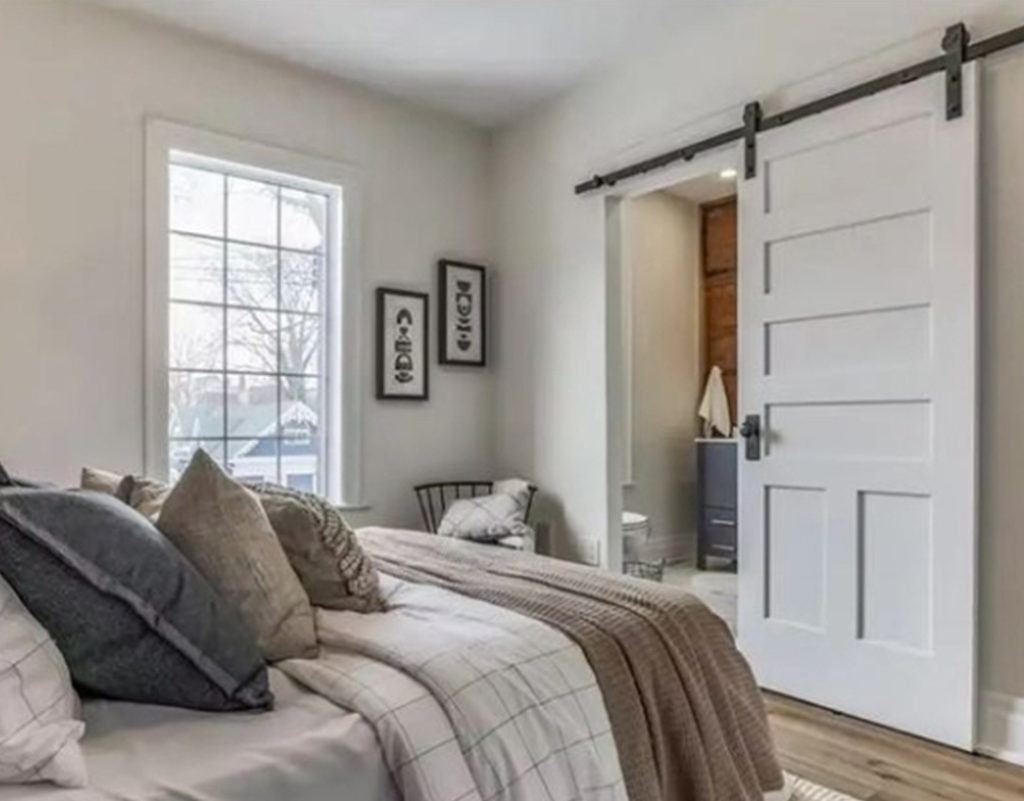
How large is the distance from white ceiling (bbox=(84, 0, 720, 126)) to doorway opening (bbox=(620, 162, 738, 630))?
1.74 meters

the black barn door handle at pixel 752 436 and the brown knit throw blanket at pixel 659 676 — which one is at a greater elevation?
the black barn door handle at pixel 752 436

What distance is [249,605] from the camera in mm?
1389

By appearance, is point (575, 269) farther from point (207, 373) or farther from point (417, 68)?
point (207, 373)

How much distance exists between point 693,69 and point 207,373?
2484 mm

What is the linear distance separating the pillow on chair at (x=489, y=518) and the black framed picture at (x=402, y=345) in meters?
0.65

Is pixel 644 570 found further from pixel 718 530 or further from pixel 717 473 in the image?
pixel 717 473

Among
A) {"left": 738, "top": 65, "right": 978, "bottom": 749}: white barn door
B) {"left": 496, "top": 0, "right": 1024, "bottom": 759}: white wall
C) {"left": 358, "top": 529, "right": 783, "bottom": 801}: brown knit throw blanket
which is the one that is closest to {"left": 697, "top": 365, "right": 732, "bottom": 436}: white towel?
{"left": 496, "top": 0, "right": 1024, "bottom": 759}: white wall

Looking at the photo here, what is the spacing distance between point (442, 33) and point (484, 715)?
2.92 m

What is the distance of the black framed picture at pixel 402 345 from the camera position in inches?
153

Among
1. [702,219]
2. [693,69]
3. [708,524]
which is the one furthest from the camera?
[702,219]


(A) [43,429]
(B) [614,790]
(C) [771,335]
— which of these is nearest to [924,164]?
(C) [771,335]

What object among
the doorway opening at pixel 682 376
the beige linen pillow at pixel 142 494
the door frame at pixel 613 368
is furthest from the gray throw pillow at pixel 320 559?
the doorway opening at pixel 682 376

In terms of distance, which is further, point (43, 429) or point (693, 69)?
point (693, 69)

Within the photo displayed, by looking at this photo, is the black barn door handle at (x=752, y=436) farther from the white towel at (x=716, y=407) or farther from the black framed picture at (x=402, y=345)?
the white towel at (x=716, y=407)
